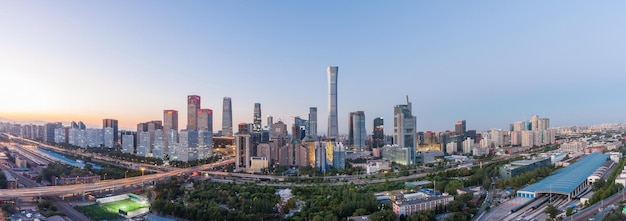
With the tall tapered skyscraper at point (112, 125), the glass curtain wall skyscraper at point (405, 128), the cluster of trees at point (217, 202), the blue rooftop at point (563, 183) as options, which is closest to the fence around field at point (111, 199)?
the cluster of trees at point (217, 202)

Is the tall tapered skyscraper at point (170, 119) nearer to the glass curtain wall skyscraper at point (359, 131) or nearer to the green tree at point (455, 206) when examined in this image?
the glass curtain wall skyscraper at point (359, 131)

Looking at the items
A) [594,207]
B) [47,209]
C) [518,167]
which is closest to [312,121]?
[518,167]

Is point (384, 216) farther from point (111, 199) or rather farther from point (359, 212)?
point (111, 199)

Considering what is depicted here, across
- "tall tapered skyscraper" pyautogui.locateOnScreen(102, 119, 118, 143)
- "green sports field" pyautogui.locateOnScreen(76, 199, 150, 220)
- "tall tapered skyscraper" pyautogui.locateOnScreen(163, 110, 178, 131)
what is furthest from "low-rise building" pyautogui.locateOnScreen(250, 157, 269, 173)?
"tall tapered skyscraper" pyautogui.locateOnScreen(102, 119, 118, 143)

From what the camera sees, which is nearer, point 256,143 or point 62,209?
point 62,209

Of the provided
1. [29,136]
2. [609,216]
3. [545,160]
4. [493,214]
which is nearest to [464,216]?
[493,214]

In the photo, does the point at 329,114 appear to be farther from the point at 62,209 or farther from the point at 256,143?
the point at 62,209
